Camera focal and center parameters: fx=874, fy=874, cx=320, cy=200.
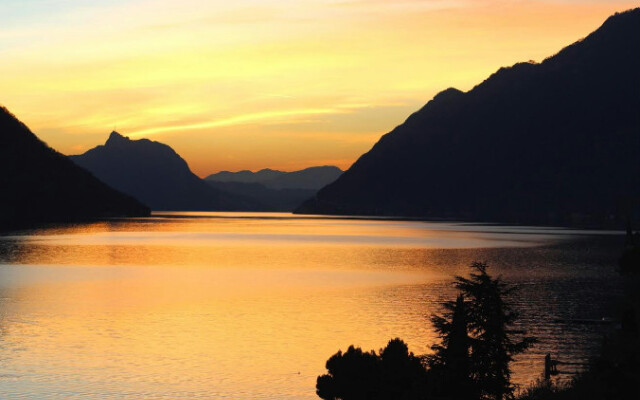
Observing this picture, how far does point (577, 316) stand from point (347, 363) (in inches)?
1570

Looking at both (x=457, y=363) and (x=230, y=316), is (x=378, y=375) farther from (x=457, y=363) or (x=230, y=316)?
(x=230, y=316)

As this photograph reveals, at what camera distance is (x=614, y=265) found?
11644 cm

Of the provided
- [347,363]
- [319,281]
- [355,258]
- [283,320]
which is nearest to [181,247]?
[355,258]

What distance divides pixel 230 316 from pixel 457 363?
1662 inches

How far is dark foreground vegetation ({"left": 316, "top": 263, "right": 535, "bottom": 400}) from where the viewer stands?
2248 centimetres

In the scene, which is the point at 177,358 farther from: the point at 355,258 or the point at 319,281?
the point at 355,258

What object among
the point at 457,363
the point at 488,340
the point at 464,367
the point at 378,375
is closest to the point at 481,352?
the point at 488,340

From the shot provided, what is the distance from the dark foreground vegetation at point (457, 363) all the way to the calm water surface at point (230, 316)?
12148mm

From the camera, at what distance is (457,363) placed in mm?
22312

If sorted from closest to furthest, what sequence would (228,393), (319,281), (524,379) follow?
(228,393) < (524,379) < (319,281)

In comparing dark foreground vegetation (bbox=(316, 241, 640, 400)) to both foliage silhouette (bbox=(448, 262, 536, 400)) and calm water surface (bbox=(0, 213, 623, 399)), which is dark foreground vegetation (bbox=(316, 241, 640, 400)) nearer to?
foliage silhouette (bbox=(448, 262, 536, 400))

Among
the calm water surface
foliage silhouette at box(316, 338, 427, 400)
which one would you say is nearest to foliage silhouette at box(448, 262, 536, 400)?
foliage silhouette at box(316, 338, 427, 400)

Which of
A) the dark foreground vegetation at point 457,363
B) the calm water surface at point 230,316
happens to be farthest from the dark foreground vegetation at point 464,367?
the calm water surface at point 230,316

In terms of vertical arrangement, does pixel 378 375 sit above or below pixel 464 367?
below
